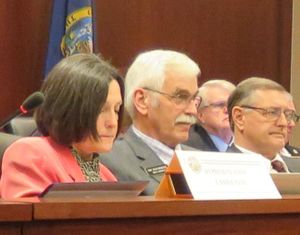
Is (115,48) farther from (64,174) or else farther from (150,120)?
(64,174)

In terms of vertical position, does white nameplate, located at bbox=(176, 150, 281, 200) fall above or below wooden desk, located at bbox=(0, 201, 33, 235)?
below

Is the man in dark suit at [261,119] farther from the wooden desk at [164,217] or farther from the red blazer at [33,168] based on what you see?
the wooden desk at [164,217]

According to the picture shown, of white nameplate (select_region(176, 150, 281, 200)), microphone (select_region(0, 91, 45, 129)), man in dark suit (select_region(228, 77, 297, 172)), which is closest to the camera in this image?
white nameplate (select_region(176, 150, 281, 200))

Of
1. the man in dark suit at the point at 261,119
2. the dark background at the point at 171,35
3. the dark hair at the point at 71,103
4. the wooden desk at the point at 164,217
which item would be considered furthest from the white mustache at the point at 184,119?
the dark background at the point at 171,35

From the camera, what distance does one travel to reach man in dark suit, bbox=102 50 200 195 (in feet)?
10.2

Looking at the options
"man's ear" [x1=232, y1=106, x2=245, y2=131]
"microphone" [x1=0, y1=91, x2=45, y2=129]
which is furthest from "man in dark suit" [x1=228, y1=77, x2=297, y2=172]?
"microphone" [x1=0, y1=91, x2=45, y2=129]

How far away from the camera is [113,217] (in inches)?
60.8

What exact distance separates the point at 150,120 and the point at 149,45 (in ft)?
7.18

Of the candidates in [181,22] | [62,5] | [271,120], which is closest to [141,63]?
[271,120]

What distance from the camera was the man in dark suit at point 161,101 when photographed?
3113mm

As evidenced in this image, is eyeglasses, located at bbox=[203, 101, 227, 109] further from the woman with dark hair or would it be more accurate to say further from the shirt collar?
the woman with dark hair

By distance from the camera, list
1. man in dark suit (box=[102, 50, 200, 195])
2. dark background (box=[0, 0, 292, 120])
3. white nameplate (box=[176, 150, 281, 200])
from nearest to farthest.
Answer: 1. white nameplate (box=[176, 150, 281, 200])
2. man in dark suit (box=[102, 50, 200, 195])
3. dark background (box=[0, 0, 292, 120])

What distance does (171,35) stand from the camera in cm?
540

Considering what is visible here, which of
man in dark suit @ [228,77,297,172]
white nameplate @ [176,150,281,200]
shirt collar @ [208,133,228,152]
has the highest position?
white nameplate @ [176,150,281,200]
